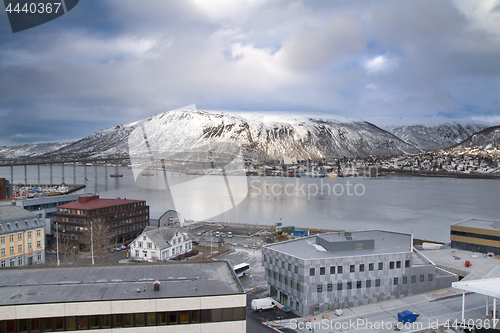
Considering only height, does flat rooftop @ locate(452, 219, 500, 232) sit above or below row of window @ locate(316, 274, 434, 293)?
above

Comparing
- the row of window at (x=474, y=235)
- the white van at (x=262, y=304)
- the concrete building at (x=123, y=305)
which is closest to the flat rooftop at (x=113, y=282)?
the concrete building at (x=123, y=305)

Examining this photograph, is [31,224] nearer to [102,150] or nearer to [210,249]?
[210,249]

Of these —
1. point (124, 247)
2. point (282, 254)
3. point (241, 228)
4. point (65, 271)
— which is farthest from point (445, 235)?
point (65, 271)

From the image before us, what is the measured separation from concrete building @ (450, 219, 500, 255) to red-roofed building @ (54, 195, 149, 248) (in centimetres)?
933

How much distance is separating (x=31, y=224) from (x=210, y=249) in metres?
4.48

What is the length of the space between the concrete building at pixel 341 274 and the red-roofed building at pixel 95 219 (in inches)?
228

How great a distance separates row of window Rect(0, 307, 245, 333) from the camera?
292cm

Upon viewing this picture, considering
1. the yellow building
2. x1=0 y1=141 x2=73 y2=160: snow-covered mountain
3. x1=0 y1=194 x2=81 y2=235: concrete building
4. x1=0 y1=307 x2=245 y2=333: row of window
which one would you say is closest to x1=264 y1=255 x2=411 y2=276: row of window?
x1=0 y1=307 x2=245 y2=333: row of window

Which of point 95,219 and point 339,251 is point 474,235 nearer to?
point 339,251

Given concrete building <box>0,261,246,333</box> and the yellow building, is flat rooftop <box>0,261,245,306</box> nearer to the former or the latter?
concrete building <box>0,261,246,333</box>

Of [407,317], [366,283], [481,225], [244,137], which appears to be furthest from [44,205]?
[244,137]

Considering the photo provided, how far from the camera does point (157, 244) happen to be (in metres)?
8.51

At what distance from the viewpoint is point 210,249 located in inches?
389

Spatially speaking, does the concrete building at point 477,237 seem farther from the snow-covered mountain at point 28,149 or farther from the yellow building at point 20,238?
the snow-covered mountain at point 28,149
